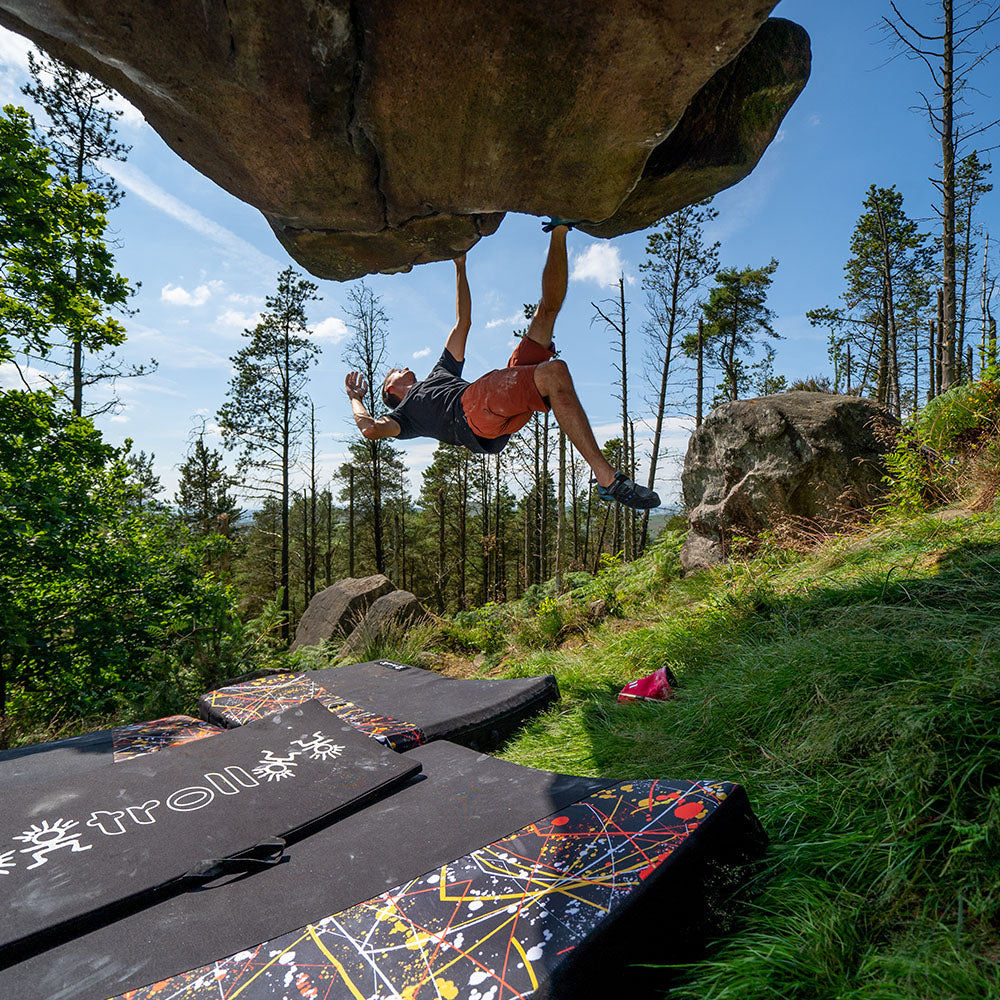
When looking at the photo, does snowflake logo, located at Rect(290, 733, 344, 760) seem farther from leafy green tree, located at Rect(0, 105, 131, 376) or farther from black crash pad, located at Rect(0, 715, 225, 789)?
leafy green tree, located at Rect(0, 105, 131, 376)

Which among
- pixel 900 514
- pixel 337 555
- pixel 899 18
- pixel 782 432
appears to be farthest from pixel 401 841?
pixel 337 555

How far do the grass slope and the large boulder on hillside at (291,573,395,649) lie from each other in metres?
8.23

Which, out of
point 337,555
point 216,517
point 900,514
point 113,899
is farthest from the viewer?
point 337,555

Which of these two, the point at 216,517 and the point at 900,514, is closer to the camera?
the point at 900,514

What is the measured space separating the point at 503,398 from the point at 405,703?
2.06 m

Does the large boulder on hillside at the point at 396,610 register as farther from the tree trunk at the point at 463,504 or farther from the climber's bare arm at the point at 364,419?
the tree trunk at the point at 463,504

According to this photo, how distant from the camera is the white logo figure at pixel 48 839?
5.52 feet

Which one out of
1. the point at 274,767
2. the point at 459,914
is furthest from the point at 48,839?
the point at 459,914

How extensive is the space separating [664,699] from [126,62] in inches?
163

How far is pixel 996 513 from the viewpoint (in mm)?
3396

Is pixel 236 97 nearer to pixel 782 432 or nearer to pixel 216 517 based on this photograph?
pixel 782 432

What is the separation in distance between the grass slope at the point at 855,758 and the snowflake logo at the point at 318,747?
1116mm

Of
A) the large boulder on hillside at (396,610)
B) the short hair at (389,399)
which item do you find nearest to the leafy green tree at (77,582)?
the short hair at (389,399)

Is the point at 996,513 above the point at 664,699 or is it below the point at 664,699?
above
